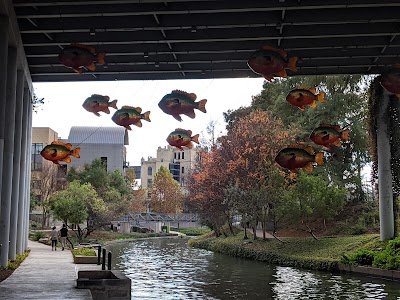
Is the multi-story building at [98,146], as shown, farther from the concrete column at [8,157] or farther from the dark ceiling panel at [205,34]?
the concrete column at [8,157]

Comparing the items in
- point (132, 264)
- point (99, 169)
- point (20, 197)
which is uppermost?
point (99, 169)

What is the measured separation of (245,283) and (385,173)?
354 inches

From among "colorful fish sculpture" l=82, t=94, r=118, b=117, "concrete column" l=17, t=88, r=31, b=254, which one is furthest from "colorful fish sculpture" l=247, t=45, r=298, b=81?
"concrete column" l=17, t=88, r=31, b=254

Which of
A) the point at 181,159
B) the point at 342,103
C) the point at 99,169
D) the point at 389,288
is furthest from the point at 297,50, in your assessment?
the point at 181,159

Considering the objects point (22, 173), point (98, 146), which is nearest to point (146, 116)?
point (22, 173)

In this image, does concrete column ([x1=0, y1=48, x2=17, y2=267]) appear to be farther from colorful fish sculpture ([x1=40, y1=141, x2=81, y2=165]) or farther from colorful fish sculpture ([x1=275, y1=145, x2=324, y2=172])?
colorful fish sculpture ([x1=275, y1=145, x2=324, y2=172])

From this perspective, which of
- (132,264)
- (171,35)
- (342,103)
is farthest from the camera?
(342,103)

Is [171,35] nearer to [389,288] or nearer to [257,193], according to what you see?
[389,288]

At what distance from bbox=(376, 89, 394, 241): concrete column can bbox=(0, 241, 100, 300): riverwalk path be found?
12581 mm

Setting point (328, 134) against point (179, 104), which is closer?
point (179, 104)

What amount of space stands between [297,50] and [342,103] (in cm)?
1512

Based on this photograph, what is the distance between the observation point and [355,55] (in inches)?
884

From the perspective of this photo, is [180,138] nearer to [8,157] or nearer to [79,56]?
[79,56]

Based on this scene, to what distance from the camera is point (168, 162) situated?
116 metres
